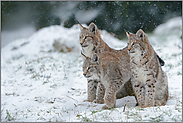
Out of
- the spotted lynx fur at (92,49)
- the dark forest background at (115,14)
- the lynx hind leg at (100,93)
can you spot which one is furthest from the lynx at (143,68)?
the dark forest background at (115,14)

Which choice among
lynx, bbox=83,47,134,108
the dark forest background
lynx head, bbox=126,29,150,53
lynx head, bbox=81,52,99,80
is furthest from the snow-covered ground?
lynx head, bbox=126,29,150,53

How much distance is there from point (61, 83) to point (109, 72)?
2.90m

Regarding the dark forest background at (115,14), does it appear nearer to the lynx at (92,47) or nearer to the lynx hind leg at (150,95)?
the lynx at (92,47)

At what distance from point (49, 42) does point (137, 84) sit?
1025 cm

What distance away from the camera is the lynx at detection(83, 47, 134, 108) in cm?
526

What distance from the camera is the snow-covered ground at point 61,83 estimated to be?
4223 millimetres

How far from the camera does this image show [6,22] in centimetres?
1741

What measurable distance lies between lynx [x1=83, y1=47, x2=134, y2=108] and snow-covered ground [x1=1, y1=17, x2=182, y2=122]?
38cm

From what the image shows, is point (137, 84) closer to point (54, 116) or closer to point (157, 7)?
point (54, 116)

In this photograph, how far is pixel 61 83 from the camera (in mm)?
7895

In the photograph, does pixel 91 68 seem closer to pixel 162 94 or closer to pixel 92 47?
pixel 92 47

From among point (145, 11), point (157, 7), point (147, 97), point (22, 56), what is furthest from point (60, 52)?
point (147, 97)

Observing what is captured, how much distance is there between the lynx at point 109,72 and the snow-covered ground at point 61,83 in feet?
1.26

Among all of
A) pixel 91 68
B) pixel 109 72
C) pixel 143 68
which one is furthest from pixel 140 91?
pixel 91 68
